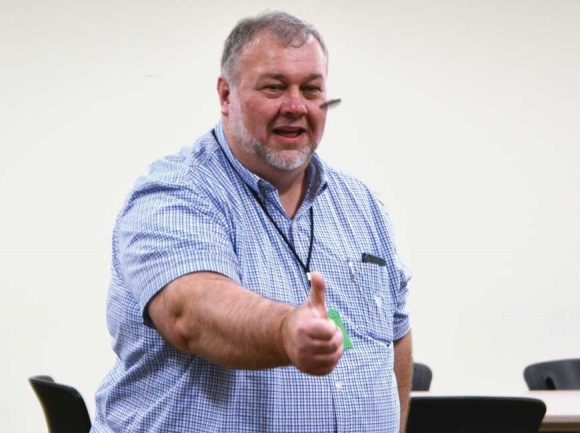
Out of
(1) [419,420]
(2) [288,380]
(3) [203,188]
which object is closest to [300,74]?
(3) [203,188]

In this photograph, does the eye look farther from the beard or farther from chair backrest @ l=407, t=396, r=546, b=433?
chair backrest @ l=407, t=396, r=546, b=433

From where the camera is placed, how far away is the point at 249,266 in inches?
72.2

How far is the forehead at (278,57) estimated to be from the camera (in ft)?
6.36

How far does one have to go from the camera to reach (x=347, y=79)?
17.6 ft

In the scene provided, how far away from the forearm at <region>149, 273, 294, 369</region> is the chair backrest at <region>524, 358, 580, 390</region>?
3375 mm

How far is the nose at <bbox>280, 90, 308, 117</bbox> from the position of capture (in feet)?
6.31

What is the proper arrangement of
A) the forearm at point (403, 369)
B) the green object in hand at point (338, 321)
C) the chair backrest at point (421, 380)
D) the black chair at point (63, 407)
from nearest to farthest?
the green object in hand at point (338, 321)
the forearm at point (403, 369)
the black chair at point (63, 407)
the chair backrest at point (421, 380)

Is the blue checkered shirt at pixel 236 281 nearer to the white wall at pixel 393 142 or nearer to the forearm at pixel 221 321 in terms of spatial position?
the forearm at pixel 221 321

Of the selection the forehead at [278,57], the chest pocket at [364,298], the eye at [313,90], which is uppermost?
the forehead at [278,57]

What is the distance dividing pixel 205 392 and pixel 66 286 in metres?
3.58

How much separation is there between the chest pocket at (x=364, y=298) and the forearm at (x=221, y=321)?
45 cm

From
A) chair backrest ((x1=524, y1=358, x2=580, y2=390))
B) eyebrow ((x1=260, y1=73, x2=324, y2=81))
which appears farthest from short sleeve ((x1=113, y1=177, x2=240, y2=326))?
chair backrest ((x1=524, y1=358, x2=580, y2=390))

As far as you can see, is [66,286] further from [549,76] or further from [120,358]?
[120,358]

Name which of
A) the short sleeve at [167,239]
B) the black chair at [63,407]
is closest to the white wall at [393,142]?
the black chair at [63,407]
